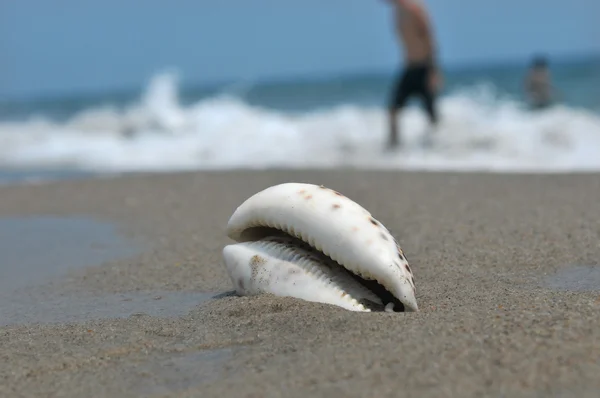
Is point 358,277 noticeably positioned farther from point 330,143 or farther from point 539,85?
point 539,85

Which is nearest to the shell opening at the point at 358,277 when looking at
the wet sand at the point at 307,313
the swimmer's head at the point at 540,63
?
the wet sand at the point at 307,313

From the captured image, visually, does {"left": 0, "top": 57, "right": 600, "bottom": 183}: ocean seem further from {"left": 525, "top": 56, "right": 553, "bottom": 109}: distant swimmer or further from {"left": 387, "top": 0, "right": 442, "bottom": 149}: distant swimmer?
{"left": 387, "top": 0, "right": 442, "bottom": 149}: distant swimmer

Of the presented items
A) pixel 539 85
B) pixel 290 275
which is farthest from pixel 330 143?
pixel 290 275

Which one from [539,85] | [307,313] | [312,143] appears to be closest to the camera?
[307,313]

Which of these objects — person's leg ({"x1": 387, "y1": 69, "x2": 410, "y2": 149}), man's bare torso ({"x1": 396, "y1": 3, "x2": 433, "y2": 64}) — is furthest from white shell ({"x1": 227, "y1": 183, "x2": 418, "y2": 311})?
man's bare torso ({"x1": 396, "y1": 3, "x2": 433, "y2": 64})

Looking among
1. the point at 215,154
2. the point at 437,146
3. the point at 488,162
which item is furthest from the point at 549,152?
the point at 215,154

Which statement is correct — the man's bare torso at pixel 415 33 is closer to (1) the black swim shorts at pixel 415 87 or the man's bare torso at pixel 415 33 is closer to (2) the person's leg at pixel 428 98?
(1) the black swim shorts at pixel 415 87

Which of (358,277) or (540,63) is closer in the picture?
(358,277)
